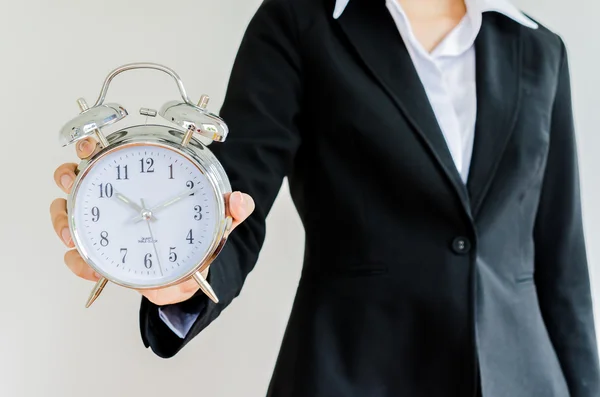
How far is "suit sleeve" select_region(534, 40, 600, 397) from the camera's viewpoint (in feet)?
3.24

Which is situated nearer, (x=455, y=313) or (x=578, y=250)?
(x=455, y=313)

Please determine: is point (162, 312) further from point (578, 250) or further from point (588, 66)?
point (588, 66)

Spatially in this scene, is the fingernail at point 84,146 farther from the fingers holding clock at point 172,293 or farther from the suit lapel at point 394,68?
the suit lapel at point 394,68

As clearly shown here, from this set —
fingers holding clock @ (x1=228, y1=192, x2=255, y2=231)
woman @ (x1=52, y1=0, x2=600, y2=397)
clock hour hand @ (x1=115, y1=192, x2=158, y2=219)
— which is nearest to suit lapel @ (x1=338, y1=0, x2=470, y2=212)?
woman @ (x1=52, y1=0, x2=600, y2=397)

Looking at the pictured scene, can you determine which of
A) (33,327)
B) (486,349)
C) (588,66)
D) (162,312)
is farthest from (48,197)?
(588,66)

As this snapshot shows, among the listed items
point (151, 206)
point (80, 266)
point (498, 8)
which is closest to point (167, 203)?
point (151, 206)

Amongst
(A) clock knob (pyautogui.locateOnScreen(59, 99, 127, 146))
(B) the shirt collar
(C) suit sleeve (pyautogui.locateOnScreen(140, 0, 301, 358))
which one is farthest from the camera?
(B) the shirt collar

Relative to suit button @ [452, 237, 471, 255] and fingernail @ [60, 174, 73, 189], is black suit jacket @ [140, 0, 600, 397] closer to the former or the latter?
suit button @ [452, 237, 471, 255]

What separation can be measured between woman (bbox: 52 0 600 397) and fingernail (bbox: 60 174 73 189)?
197 mm

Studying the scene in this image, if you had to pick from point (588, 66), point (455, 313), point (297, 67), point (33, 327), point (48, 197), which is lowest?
point (33, 327)

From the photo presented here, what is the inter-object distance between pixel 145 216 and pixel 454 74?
466 mm

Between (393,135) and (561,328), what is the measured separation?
1.33 feet

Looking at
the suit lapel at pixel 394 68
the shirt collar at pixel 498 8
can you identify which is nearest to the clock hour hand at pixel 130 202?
the suit lapel at pixel 394 68

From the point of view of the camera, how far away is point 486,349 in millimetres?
867
